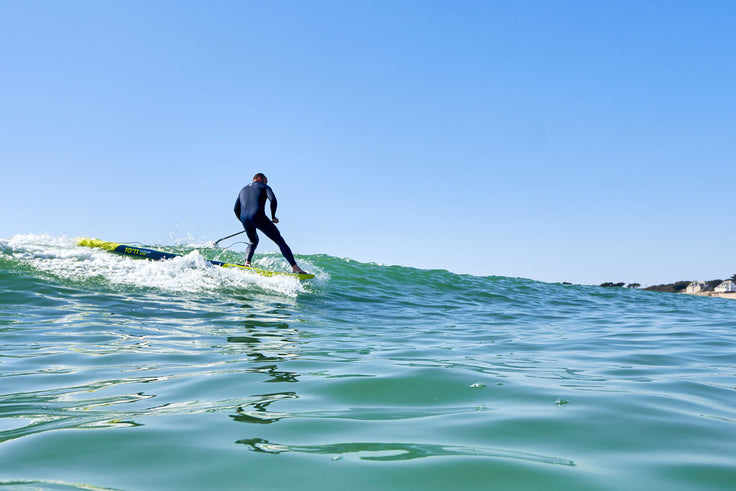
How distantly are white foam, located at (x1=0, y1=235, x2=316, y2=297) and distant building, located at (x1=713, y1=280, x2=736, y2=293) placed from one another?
22109mm

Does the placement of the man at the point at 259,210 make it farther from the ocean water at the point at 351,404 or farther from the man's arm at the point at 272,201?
the ocean water at the point at 351,404

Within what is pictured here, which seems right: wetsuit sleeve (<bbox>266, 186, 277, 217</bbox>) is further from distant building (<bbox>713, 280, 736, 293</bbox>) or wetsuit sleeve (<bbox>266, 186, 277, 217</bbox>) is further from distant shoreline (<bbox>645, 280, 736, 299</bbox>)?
distant building (<bbox>713, 280, 736, 293</bbox>)

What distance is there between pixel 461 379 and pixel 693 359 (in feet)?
9.08

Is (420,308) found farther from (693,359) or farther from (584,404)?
(584,404)

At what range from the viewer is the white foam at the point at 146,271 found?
997 cm

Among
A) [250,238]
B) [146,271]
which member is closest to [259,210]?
[250,238]

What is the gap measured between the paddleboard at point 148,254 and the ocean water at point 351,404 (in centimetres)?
363

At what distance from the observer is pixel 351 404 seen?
2646 millimetres

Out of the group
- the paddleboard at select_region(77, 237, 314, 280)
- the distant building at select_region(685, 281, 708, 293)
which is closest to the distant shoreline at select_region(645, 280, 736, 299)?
the distant building at select_region(685, 281, 708, 293)

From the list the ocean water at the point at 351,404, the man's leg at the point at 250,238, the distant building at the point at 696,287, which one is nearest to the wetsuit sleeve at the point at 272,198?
the man's leg at the point at 250,238

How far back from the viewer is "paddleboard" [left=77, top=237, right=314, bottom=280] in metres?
10.8

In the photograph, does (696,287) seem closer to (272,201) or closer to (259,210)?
(272,201)

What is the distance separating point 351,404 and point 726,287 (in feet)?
88.4

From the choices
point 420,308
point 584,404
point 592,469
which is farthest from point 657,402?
point 420,308
